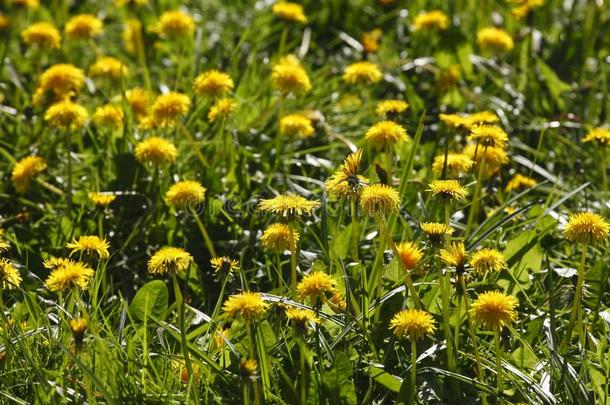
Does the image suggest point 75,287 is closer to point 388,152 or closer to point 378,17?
point 388,152

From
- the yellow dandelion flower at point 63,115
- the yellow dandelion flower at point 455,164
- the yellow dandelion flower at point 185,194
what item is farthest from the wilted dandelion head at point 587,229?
the yellow dandelion flower at point 63,115

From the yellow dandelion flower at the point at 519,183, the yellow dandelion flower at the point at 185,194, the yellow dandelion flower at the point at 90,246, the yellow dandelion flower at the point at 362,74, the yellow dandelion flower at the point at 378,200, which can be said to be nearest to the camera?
the yellow dandelion flower at the point at 378,200

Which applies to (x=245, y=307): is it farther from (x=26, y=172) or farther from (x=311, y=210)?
(x=26, y=172)

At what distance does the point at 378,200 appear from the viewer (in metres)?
1.89

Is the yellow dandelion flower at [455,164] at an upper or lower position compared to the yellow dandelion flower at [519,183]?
upper

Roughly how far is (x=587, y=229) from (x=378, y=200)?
44 cm

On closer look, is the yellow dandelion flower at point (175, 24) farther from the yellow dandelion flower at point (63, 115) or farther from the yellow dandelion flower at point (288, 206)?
the yellow dandelion flower at point (288, 206)

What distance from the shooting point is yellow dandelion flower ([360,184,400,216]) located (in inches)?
74.6

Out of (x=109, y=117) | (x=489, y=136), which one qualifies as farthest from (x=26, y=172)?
(x=489, y=136)

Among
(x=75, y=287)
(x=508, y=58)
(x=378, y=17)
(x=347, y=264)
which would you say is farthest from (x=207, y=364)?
(x=378, y=17)

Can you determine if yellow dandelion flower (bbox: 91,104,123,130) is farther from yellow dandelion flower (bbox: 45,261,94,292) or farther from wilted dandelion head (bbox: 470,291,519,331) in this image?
wilted dandelion head (bbox: 470,291,519,331)

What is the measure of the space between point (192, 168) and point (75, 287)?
3.76ft

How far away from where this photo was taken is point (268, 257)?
8.23ft

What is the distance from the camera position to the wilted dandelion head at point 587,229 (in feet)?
6.31
